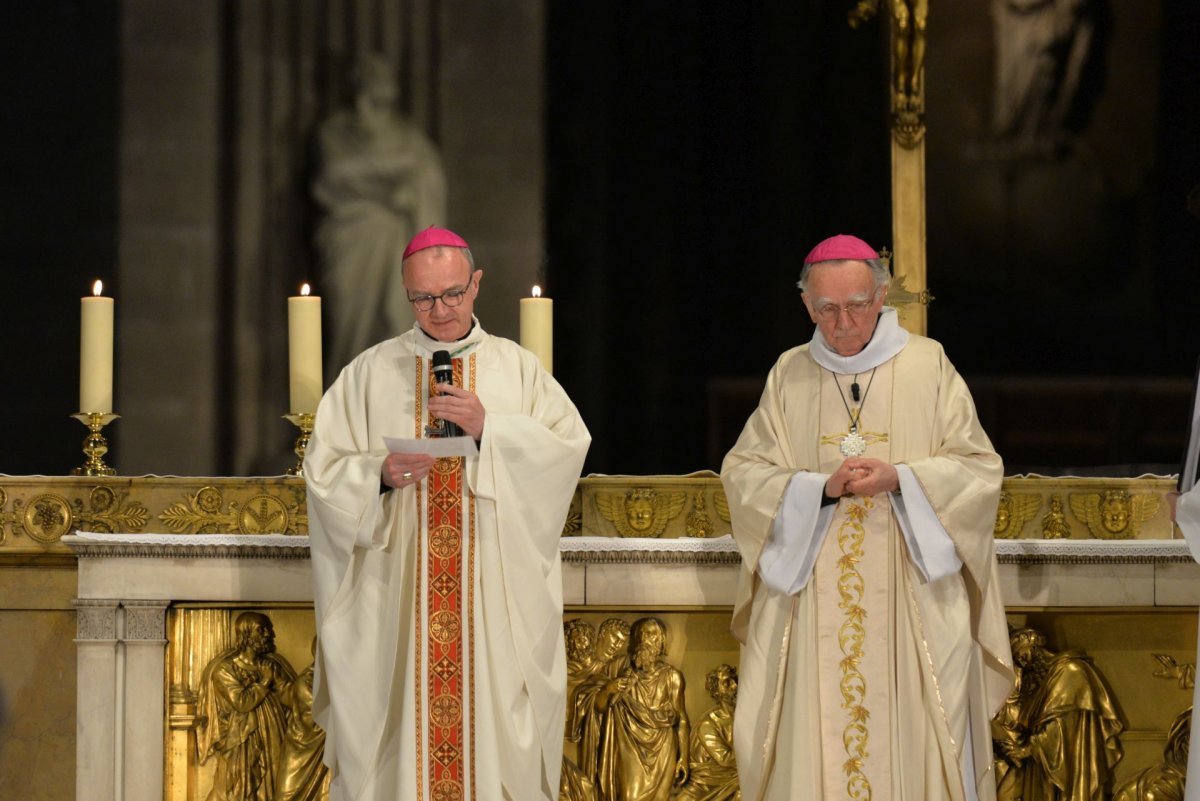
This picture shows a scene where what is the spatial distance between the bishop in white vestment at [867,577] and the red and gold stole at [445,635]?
75 centimetres

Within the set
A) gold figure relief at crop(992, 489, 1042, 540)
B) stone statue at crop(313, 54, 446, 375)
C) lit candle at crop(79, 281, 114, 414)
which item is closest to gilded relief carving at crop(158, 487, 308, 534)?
lit candle at crop(79, 281, 114, 414)

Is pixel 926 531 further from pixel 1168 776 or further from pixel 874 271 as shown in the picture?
pixel 1168 776

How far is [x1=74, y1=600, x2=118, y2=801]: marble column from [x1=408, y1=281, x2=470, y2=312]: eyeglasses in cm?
138

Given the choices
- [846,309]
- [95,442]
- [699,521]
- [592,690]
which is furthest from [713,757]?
[95,442]

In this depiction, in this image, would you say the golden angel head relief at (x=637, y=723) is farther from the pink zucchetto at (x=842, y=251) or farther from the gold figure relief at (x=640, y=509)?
the pink zucchetto at (x=842, y=251)

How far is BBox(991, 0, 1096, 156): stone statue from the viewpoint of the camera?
6.93 metres

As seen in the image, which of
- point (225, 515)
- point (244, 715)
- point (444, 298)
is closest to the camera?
point (444, 298)

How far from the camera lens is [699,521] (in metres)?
5.71

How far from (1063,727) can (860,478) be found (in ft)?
4.27

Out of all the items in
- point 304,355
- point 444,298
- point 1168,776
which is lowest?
point 1168,776

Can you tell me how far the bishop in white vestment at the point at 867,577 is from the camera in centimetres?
488

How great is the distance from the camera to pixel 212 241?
23.4 feet

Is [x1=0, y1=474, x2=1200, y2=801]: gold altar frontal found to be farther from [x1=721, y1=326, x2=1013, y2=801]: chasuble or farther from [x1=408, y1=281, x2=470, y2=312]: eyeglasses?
[x1=408, y1=281, x2=470, y2=312]: eyeglasses

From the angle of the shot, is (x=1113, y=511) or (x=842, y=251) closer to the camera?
(x=842, y=251)
